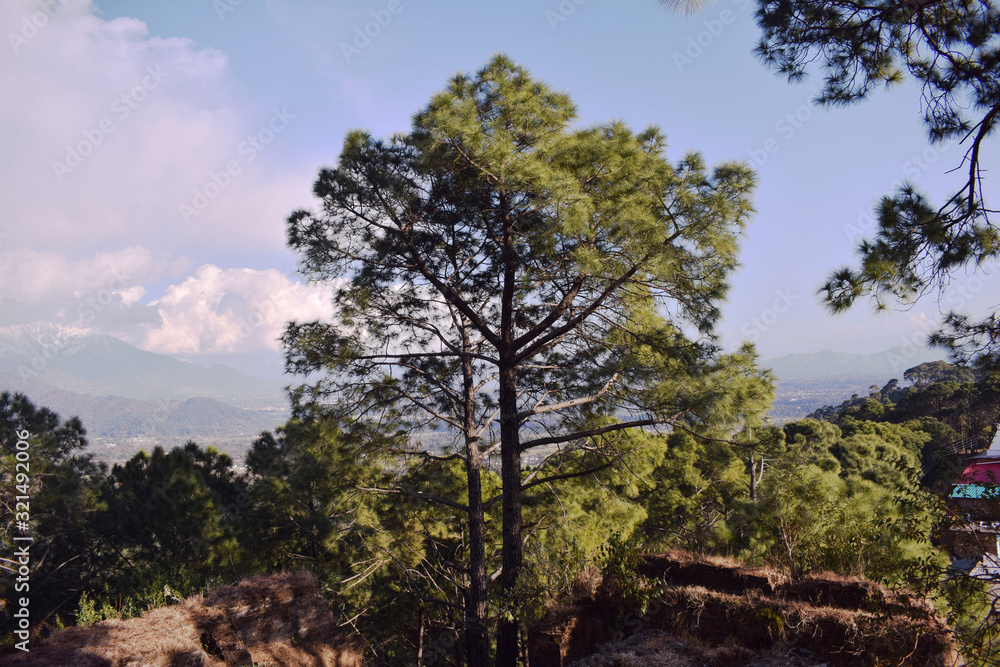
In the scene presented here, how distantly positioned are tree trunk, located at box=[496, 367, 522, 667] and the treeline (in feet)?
0.59

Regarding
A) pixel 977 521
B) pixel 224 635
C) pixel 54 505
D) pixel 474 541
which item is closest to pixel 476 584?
pixel 474 541

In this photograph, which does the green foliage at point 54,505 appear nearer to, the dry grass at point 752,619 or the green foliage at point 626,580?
the dry grass at point 752,619

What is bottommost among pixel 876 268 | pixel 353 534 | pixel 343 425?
pixel 353 534

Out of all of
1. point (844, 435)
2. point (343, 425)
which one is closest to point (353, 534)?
point (343, 425)

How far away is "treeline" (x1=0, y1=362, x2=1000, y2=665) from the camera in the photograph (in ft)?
20.7

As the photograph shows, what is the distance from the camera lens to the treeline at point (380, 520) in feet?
20.7

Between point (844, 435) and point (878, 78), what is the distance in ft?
120

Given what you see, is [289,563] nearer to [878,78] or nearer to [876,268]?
[876,268]

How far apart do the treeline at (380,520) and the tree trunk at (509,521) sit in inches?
7.1

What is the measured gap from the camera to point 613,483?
7656mm

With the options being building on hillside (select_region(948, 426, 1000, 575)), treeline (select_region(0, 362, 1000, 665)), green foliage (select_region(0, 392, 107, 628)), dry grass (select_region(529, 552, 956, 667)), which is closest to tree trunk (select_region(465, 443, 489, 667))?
treeline (select_region(0, 362, 1000, 665))

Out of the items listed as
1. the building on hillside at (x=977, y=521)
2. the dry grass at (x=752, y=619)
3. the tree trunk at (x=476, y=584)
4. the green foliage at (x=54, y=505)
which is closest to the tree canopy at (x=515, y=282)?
the tree trunk at (x=476, y=584)

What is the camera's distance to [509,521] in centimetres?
669

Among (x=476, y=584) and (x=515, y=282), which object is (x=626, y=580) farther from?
(x=515, y=282)
